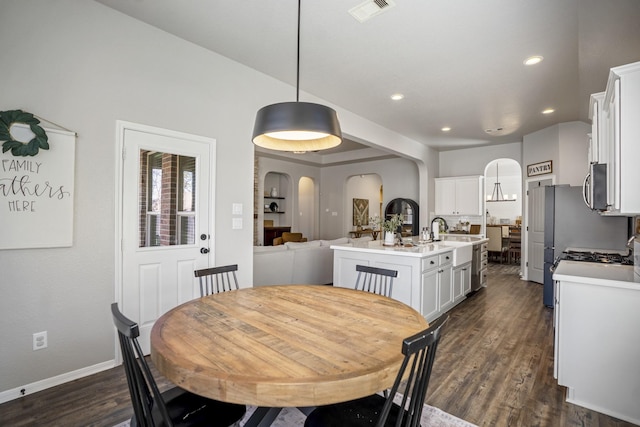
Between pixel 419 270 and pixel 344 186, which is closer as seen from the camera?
pixel 419 270

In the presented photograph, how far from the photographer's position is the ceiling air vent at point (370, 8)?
2.40 m

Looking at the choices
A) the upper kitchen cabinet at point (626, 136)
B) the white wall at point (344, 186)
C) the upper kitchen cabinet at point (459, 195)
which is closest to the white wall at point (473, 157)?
the upper kitchen cabinet at point (459, 195)

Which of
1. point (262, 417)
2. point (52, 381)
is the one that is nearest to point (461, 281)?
point (262, 417)

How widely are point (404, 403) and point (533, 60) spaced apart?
12.1 feet

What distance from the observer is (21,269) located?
2.19 metres

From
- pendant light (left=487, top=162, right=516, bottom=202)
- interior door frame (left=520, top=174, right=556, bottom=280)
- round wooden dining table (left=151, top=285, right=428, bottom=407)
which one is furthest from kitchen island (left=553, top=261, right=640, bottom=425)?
pendant light (left=487, top=162, right=516, bottom=202)

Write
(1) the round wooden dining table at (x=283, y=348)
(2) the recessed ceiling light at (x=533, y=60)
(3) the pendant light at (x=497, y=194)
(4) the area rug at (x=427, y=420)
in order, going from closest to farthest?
(1) the round wooden dining table at (x=283, y=348) → (4) the area rug at (x=427, y=420) → (2) the recessed ceiling light at (x=533, y=60) → (3) the pendant light at (x=497, y=194)

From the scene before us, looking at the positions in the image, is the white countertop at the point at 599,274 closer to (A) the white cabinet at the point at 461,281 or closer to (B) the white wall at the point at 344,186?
(A) the white cabinet at the point at 461,281

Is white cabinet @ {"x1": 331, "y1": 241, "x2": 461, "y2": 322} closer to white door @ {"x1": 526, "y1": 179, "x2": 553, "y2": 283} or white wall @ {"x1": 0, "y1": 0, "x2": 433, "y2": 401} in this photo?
white wall @ {"x1": 0, "y1": 0, "x2": 433, "y2": 401}

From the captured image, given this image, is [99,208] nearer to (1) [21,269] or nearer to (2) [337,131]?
(1) [21,269]

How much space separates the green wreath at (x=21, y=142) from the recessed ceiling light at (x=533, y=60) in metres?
4.31

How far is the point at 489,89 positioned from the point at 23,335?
17.1ft

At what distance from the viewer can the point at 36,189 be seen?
2207mm

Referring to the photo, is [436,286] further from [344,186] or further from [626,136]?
[344,186]
